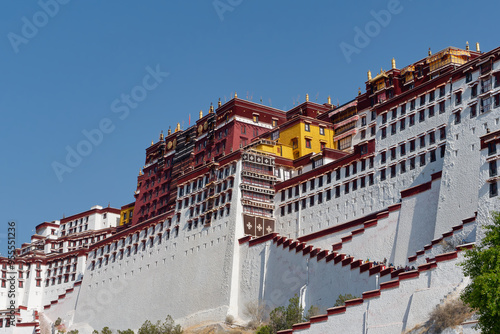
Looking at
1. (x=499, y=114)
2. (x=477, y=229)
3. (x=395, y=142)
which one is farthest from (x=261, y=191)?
(x=477, y=229)

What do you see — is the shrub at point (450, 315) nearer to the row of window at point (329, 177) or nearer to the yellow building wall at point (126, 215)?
the row of window at point (329, 177)

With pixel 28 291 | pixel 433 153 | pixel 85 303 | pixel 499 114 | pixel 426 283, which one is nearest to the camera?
pixel 426 283

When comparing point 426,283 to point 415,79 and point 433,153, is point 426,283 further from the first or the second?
point 415,79

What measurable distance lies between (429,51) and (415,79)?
3726 millimetres

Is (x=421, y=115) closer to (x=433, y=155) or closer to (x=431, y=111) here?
(x=431, y=111)

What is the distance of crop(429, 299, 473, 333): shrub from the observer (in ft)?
137

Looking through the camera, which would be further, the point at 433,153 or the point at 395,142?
the point at 395,142

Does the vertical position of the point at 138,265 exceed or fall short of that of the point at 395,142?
it falls short

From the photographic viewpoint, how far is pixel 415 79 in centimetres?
7681

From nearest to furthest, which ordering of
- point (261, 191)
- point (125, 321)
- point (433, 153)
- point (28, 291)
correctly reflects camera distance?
point (433, 153) < point (261, 191) < point (125, 321) < point (28, 291)

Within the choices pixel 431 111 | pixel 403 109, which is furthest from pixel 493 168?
pixel 403 109

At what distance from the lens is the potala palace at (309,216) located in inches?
2028

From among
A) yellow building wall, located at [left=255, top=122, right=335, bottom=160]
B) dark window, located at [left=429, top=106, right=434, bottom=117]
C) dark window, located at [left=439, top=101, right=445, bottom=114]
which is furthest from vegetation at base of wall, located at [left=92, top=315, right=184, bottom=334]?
dark window, located at [left=439, top=101, right=445, bottom=114]

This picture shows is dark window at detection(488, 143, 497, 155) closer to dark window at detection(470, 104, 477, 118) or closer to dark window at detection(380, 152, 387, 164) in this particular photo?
dark window at detection(470, 104, 477, 118)
